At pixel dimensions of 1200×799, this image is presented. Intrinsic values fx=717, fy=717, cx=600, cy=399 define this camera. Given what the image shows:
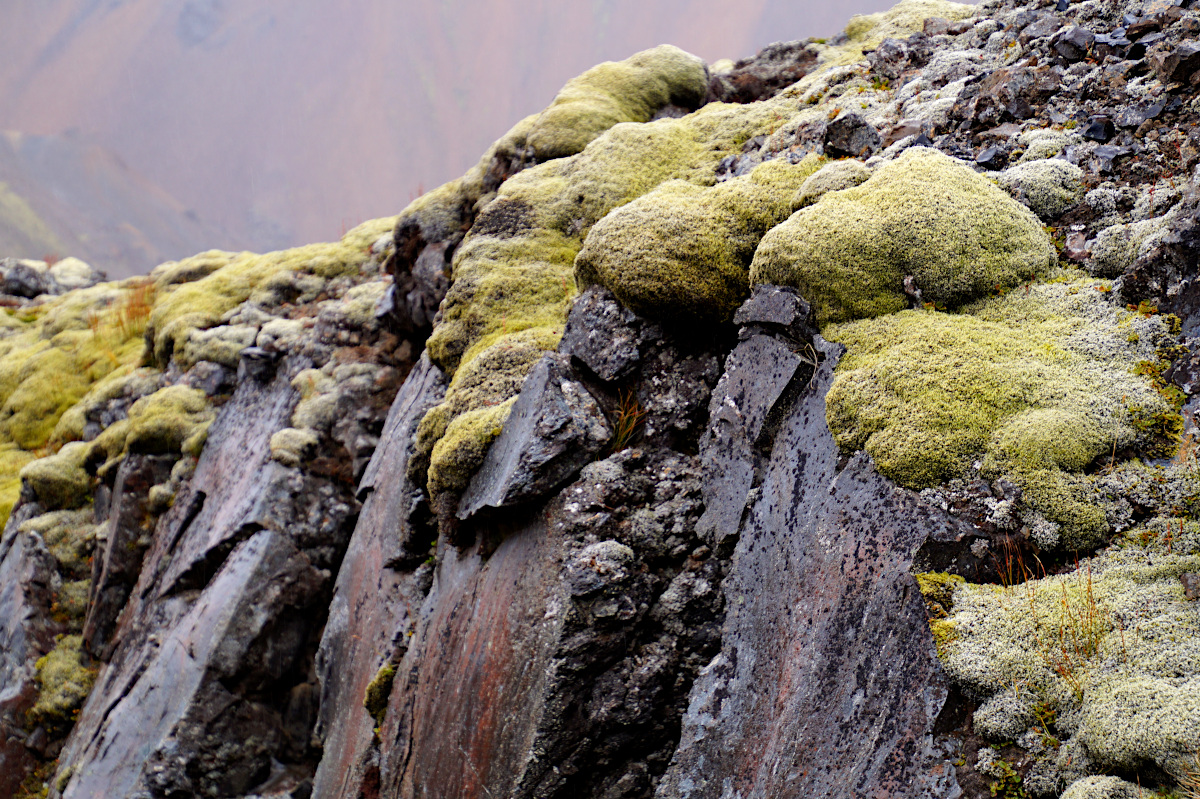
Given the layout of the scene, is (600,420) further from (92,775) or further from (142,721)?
(92,775)

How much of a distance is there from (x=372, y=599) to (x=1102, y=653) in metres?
9.40

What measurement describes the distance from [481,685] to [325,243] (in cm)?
1747

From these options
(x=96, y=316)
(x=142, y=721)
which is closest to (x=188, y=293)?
(x=96, y=316)

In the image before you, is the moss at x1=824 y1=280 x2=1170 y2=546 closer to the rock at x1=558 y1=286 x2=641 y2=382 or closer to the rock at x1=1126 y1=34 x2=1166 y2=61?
the rock at x1=558 y1=286 x2=641 y2=382

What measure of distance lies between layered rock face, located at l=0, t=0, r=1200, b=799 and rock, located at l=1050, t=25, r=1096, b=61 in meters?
0.05

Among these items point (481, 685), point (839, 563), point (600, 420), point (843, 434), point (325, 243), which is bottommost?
point (481, 685)

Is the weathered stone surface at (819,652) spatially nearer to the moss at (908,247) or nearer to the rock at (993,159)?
the moss at (908,247)

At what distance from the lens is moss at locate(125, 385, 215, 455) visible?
16.5 metres

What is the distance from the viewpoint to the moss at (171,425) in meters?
16.5

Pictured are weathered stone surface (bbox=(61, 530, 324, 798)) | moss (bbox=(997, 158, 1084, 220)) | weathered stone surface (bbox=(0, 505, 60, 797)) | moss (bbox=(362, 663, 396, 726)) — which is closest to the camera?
moss (bbox=(997, 158, 1084, 220))

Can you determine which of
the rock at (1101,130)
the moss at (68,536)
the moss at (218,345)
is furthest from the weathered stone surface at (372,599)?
the rock at (1101,130)

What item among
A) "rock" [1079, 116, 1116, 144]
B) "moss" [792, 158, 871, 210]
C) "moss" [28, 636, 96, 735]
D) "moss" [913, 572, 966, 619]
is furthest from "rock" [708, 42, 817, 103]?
"moss" [28, 636, 96, 735]

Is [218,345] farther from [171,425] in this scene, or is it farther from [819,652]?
[819,652]

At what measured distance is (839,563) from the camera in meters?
6.03
